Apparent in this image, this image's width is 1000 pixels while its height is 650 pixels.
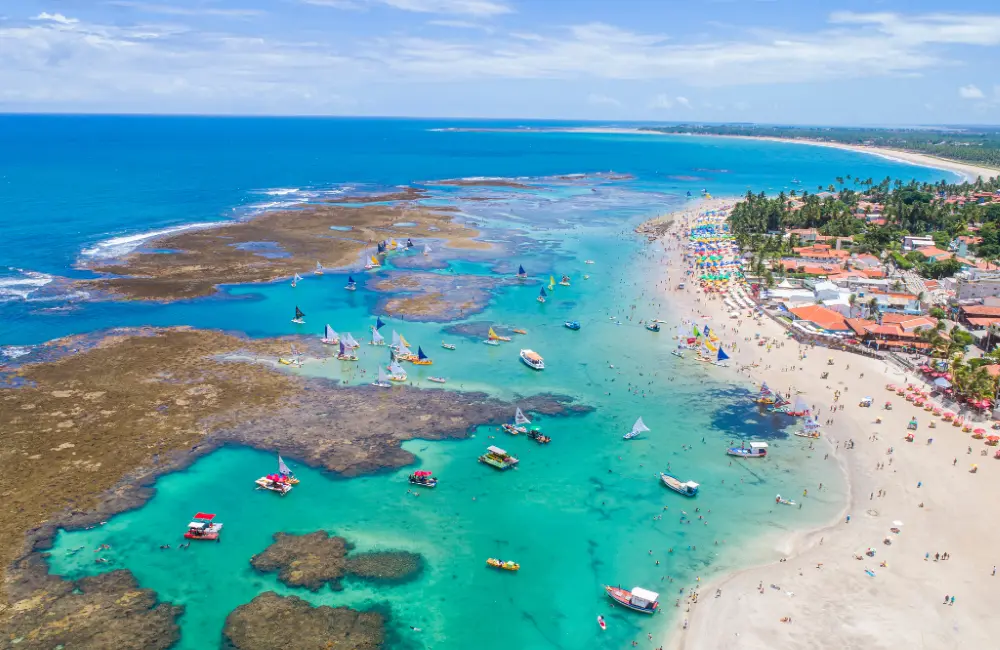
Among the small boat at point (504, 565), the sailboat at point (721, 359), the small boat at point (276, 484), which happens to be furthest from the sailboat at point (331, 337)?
the sailboat at point (721, 359)

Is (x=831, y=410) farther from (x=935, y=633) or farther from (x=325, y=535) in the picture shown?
(x=325, y=535)

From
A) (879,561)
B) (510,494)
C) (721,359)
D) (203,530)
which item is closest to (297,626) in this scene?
(203,530)

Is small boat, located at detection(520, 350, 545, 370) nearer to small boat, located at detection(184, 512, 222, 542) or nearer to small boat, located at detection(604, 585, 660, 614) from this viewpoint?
small boat, located at detection(604, 585, 660, 614)

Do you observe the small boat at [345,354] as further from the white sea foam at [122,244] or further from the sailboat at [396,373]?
the white sea foam at [122,244]

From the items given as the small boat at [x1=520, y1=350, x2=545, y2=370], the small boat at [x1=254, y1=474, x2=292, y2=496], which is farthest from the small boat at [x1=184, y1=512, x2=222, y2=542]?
the small boat at [x1=520, y1=350, x2=545, y2=370]

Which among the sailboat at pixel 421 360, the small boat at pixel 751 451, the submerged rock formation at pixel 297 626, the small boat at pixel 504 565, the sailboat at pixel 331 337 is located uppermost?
the sailboat at pixel 331 337

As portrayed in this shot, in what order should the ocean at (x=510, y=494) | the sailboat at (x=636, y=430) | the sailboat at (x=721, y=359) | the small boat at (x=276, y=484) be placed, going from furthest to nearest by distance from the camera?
the sailboat at (x=721, y=359)
the sailboat at (x=636, y=430)
the small boat at (x=276, y=484)
the ocean at (x=510, y=494)
